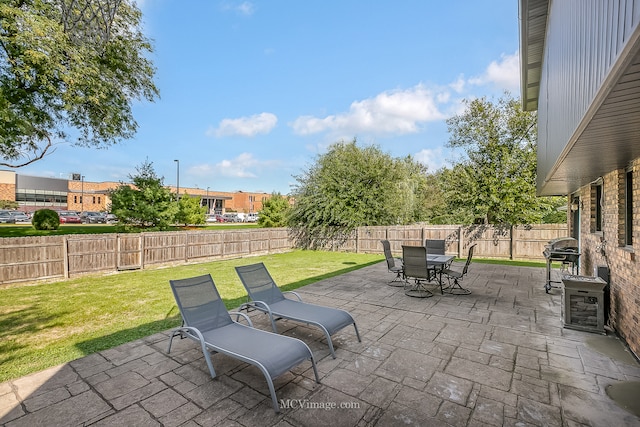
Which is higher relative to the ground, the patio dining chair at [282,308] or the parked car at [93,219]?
the parked car at [93,219]

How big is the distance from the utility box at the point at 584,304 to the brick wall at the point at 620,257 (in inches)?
8.3

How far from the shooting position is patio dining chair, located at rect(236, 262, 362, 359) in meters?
4.03

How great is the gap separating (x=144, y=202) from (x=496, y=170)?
17.3 meters

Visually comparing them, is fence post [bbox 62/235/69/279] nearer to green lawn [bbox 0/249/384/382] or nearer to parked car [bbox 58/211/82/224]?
green lawn [bbox 0/249/384/382]

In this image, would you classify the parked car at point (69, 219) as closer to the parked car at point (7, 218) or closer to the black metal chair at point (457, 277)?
the parked car at point (7, 218)

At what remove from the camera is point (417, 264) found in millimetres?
6703

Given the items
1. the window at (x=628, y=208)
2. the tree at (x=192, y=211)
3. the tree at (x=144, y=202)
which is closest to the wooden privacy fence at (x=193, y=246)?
the tree at (x=144, y=202)

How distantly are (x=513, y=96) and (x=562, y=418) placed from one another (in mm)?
18296

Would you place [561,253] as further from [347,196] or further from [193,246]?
[193,246]

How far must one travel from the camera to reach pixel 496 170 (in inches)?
640

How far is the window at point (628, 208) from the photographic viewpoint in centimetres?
446

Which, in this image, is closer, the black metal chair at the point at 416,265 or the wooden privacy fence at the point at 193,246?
the black metal chair at the point at 416,265

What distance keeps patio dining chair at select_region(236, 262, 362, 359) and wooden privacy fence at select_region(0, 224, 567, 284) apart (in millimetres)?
7613

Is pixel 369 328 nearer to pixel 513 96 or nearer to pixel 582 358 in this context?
pixel 582 358
